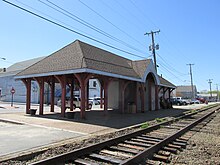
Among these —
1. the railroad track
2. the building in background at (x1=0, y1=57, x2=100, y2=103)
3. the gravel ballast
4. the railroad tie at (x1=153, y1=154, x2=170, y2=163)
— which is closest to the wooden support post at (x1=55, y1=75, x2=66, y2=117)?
the railroad track

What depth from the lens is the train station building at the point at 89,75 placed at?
1451 centimetres

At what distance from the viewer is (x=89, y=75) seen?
14.3 m

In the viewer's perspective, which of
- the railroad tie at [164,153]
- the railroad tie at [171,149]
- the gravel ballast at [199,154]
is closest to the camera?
the gravel ballast at [199,154]

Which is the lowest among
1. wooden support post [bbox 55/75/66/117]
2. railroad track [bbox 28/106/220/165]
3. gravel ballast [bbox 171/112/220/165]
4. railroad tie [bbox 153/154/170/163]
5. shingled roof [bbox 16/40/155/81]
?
gravel ballast [bbox 171/112/220/165]

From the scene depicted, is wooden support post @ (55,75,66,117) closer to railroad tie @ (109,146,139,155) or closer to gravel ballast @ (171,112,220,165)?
railroad tie @ (109,146,139,155)

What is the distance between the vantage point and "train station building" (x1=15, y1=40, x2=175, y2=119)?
14.5 metres

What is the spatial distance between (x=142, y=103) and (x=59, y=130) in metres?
13.3

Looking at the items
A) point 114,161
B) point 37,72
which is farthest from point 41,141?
point 37,72

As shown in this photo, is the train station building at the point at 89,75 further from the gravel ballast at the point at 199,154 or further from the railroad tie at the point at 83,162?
the railroad tie at the point at 83,162

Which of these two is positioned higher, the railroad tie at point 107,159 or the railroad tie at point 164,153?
the railroad tie at point 107,159

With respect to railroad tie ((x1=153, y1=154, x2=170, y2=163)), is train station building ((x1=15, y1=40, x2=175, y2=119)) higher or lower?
higher

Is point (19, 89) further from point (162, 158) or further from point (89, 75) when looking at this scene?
point (162, 158)

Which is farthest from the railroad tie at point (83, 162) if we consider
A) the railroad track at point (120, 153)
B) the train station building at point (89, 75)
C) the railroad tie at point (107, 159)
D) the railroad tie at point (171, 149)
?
the train station building at point (89, 75)

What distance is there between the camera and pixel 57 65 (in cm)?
1612
